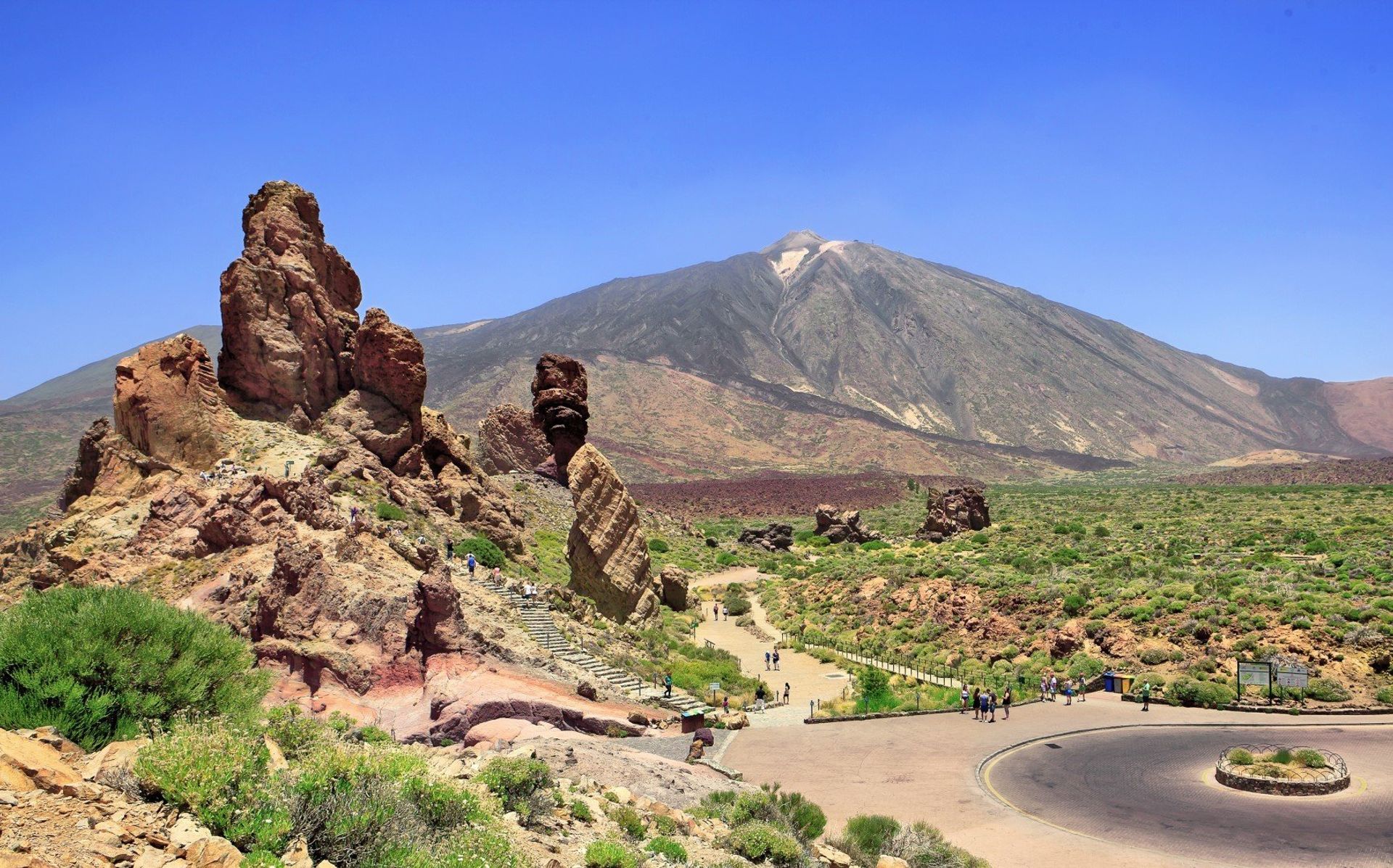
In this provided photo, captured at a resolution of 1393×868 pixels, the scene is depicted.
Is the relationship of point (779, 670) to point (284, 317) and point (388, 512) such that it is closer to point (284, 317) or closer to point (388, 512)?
point (388, 512)

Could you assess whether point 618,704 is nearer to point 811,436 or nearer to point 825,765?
point 825,765

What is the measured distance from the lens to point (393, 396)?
1233 inches

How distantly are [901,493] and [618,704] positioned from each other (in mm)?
82925

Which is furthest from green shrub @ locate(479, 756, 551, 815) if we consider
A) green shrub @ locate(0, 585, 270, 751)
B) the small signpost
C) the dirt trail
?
the small signpost

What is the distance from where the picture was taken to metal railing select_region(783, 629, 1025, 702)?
2677cm

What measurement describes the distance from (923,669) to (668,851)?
67.9 ft

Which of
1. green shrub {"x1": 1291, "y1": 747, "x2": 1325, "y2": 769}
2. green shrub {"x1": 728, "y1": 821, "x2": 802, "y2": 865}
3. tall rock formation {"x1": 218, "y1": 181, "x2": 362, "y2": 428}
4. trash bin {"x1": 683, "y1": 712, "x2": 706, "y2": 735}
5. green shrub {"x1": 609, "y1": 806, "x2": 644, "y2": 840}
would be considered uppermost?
tall rock formation {"x1": 218, "y1": 181, "x2": 362, "y2": 428}

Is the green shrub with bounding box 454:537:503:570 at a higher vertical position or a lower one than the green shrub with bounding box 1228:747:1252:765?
higher

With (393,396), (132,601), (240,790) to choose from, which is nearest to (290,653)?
(132,601)

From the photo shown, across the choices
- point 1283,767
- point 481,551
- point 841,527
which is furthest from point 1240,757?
point 841,527

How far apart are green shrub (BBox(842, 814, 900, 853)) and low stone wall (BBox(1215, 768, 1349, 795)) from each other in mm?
6963

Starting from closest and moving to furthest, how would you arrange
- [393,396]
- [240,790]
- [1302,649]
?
1. [240,790]
2. [1302,649]
3. [393,396]

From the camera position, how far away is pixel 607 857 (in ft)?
29.8

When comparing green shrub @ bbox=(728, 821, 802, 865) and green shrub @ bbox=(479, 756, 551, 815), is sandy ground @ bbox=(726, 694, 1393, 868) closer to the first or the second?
green shrub @ bbox=(728, 821, 802, 865)
